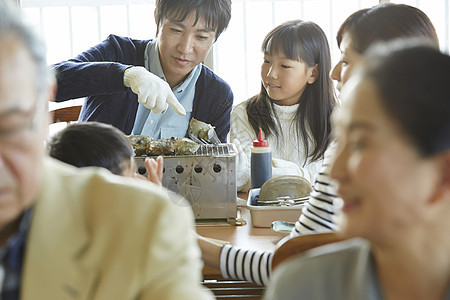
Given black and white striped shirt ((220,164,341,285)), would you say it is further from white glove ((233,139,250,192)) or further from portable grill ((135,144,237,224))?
white glove ((233,139,250,192))

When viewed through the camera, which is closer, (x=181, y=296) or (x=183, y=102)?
(x=181, y=296)

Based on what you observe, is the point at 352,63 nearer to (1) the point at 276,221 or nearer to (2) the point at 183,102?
(1) the point at 276,221

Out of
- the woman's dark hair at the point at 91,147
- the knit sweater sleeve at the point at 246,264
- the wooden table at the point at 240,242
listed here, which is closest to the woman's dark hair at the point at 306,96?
the wooden table at the point at 240,242

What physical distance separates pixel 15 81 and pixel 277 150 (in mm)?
2047

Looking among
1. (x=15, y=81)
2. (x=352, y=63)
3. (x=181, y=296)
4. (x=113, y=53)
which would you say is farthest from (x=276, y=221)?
(x=113, y=53)

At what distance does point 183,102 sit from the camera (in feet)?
8.86

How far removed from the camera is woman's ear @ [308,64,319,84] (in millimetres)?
2805

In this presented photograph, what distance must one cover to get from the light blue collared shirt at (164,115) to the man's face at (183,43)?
49 millimetres

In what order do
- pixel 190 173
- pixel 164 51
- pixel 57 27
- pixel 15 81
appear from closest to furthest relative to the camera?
pixel 15 81
pixel 190 173
pixel 164 51
pixel 57 27

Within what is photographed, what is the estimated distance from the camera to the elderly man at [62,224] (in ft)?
2.46

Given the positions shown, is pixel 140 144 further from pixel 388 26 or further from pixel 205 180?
pixel 388 26

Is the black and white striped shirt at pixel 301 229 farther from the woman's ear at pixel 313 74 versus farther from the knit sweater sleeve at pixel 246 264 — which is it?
the woman's ear at pixel 313 74

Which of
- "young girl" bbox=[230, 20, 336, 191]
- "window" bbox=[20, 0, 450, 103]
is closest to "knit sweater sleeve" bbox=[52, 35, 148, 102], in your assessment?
"young girl" bbox=[230, 20, 336, 191]

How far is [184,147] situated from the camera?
6.20 ft
